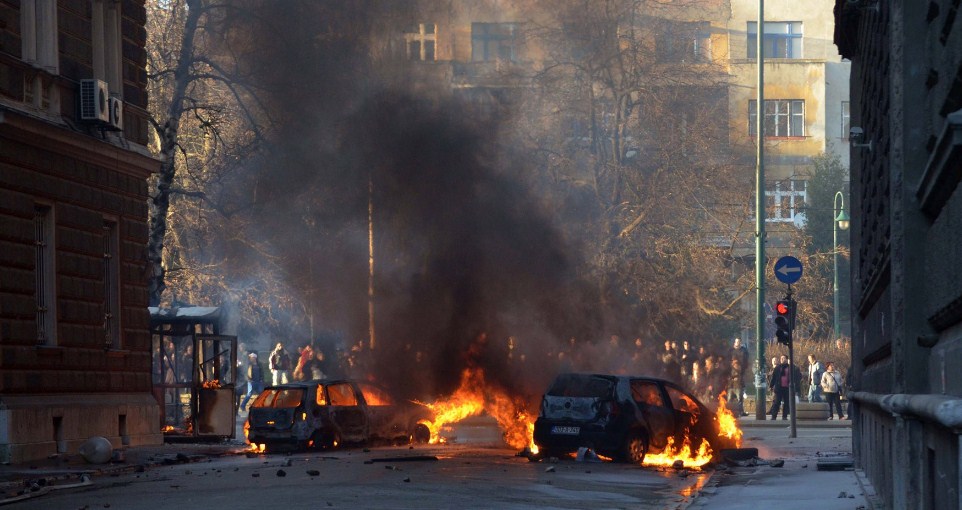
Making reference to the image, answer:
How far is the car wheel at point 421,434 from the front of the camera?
24531 mm

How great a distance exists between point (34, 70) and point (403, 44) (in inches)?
367

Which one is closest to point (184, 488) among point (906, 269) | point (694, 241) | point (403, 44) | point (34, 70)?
point (34, 70)

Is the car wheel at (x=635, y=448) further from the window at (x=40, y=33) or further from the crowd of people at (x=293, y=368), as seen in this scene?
the crowd of people at (x=293, y=368)

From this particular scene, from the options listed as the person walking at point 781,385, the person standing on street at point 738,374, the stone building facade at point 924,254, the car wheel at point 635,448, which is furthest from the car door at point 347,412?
the person walking at point 781,385

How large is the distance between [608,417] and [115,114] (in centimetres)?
944

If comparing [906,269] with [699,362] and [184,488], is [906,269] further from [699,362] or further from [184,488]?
[699,362]

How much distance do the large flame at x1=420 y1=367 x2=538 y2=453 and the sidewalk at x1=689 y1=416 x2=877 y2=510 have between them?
3.83m

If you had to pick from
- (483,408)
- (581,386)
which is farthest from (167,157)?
(581,386)

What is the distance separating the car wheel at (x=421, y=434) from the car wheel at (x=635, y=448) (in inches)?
222

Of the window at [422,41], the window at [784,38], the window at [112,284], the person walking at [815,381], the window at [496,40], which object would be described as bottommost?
the person walking at [815,381]

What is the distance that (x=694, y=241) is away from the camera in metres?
41.4

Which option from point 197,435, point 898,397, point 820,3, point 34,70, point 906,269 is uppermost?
point 820,3

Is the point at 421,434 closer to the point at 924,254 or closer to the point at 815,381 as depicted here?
the point at 924,254

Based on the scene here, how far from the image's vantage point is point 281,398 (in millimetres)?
22172
